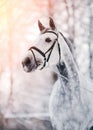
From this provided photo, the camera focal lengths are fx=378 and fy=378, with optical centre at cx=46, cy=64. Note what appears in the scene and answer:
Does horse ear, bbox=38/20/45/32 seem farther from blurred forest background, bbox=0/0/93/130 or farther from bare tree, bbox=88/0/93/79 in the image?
bare tree, bbox=88/0/93/79

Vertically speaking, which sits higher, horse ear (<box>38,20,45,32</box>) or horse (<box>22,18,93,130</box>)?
horse ear (<box>38,20,45,32</box>)

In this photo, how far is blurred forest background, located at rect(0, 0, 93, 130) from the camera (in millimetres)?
2021

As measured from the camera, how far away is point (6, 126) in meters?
2.07

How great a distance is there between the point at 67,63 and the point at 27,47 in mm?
236

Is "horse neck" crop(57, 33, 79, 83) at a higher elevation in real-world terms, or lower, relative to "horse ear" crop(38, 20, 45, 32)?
lower

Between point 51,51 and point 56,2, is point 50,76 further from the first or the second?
point 56,2

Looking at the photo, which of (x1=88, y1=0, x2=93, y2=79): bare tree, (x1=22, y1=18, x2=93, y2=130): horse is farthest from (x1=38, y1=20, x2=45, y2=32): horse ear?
(x1=88, y1=0, x2=93, y2=79): bare tree

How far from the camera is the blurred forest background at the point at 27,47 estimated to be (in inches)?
79.6

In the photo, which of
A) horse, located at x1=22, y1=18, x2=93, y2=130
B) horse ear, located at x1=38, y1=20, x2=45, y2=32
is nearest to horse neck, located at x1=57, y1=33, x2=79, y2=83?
horse, located at x1=22, y1=18, x2=93, y2=130

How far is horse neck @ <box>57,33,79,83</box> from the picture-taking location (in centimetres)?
201

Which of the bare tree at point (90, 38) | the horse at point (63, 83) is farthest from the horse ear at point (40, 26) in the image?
the bare tree at point (90, 38)

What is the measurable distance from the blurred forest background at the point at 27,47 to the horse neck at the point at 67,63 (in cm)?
3

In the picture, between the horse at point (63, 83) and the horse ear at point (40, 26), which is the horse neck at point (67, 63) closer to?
the horse at point (63, 83)

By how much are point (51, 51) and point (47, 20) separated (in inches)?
7.3
